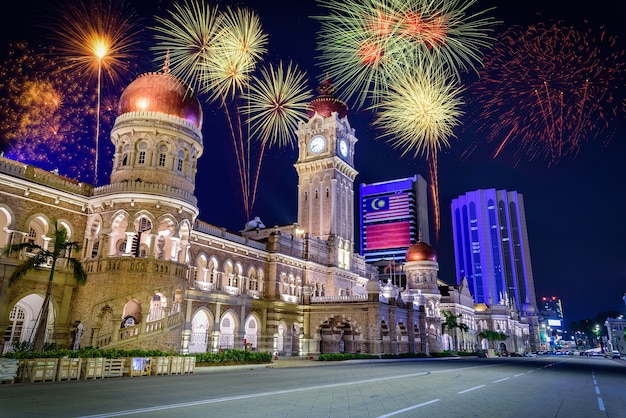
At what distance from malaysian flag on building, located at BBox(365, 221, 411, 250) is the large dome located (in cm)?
12659

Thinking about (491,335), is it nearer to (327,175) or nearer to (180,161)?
(327,175)

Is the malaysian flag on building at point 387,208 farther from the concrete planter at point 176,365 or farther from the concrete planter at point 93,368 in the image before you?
the concrete planter at point 93,368

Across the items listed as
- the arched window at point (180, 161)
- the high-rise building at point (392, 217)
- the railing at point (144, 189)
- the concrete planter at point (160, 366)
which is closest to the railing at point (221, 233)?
the arched window at point (180, 161)

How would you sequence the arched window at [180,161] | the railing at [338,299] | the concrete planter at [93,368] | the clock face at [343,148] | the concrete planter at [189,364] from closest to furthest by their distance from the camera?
the concrete planter at [93,368] < the concrete planter at [189,364] < the arched window at [180,161] < the railing at [338,299] < the clock face at [343,148]

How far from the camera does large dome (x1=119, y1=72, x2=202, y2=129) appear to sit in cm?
2947

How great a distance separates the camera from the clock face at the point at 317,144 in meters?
57.2

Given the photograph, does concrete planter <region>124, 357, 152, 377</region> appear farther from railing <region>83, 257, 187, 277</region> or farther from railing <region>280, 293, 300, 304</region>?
railing <region>280, 293, 300, 304</region>

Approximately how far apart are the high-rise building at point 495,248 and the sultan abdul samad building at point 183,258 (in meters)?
114

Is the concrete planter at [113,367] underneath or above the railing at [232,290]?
underneath

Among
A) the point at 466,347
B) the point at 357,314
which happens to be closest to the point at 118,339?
the point at 357,314

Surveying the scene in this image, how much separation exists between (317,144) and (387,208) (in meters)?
104

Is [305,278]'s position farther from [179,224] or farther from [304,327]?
[179,224]

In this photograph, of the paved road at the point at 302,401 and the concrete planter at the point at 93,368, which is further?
the concrete planter at the point at 93,368

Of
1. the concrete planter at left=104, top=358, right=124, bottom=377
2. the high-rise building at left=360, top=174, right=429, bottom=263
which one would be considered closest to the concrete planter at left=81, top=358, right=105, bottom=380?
the concrete planter at left=104, top=358, right=124, bottom=377
